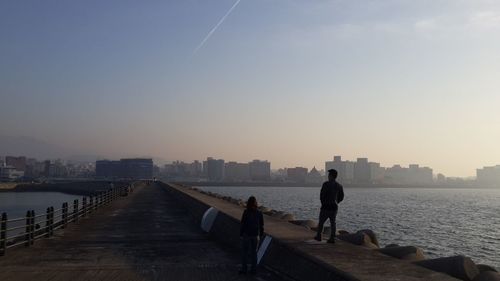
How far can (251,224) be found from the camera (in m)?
12.5

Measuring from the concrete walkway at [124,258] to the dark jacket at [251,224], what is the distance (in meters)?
0.93

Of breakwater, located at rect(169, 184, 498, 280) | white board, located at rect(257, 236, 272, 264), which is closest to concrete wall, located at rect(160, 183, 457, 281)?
breakwater, located at rect(169, 184, 498, 280)

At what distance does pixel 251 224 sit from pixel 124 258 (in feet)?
13.8

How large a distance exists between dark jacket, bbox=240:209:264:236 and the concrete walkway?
3.06ft

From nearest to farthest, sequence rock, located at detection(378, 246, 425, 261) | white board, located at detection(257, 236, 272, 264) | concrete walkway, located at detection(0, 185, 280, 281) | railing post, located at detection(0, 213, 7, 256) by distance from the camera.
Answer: concrete walkway, located at detection(0, 185, 280, 281) < rock, located at detection(378, 246, 425, 261) < white board, located at detection(257, 236, 272, 264) < railing post, located at detection(0, 213, 7, 256)

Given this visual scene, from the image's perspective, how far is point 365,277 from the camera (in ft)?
31.1

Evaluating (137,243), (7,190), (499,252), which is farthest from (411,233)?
(7,190)

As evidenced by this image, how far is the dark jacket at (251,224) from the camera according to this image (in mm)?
12461

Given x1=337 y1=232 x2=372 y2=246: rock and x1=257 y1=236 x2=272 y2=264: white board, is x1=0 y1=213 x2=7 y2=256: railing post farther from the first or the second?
x1=337 y1=232 x2=372 y2=246: rock

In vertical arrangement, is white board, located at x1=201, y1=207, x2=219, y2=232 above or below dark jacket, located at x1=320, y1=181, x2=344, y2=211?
below

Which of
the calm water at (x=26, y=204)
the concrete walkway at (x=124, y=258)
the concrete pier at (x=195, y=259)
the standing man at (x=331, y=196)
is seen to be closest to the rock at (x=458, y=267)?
the concrete pier at (x=195, y=259)

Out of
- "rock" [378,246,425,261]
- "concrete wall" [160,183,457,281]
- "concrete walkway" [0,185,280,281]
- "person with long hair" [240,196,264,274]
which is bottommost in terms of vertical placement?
"concrete walkway" [0,185,280,281]

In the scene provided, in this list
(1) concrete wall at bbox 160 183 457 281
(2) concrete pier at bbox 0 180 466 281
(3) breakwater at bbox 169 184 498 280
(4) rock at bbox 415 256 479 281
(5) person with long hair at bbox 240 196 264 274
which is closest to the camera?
(1) concrete wall at bbox 160 183 457 281

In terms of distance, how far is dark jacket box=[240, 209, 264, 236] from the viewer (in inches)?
491
